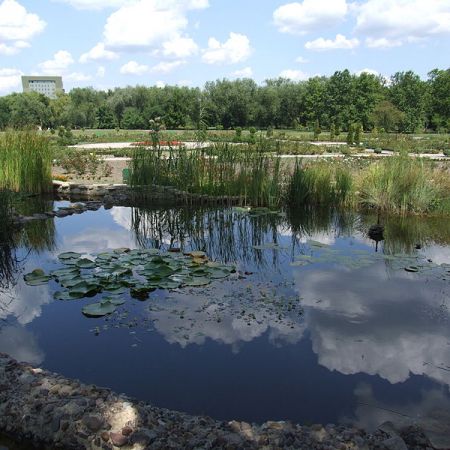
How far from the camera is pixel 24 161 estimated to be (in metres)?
8.75

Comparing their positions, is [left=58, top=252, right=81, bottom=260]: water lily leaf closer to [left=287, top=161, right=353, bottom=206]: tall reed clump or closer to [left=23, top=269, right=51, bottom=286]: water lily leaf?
[left=23, top=269, right=51, bottom=286]: water lily leaf

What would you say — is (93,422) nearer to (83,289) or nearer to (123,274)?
(83,289)

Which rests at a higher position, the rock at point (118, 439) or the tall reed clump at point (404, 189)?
the tall reed clump at point (404, 189)

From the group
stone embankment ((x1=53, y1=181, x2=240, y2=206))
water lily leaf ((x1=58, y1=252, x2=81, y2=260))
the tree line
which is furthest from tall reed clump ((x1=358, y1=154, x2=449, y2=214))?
the tree line

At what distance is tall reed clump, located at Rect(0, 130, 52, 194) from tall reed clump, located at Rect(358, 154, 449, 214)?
5878 millimetres

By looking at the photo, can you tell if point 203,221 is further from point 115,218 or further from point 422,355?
point 422,355

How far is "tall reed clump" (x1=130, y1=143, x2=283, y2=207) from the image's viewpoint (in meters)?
8.09

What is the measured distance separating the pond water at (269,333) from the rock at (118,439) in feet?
1.50

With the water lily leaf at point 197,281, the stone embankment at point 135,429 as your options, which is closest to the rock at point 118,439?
the stone embankment at point 135,429

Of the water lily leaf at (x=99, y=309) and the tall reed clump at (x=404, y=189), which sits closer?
the water lily leaf at (x=99, y=309)

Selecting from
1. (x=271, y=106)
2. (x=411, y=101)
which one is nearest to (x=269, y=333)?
(x=411, y=101)

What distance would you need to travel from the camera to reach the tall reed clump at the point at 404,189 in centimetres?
762

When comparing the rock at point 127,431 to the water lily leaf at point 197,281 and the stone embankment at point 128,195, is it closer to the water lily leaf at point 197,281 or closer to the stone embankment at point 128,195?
the water lily leaf at point 197,281

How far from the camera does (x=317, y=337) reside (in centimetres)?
360
